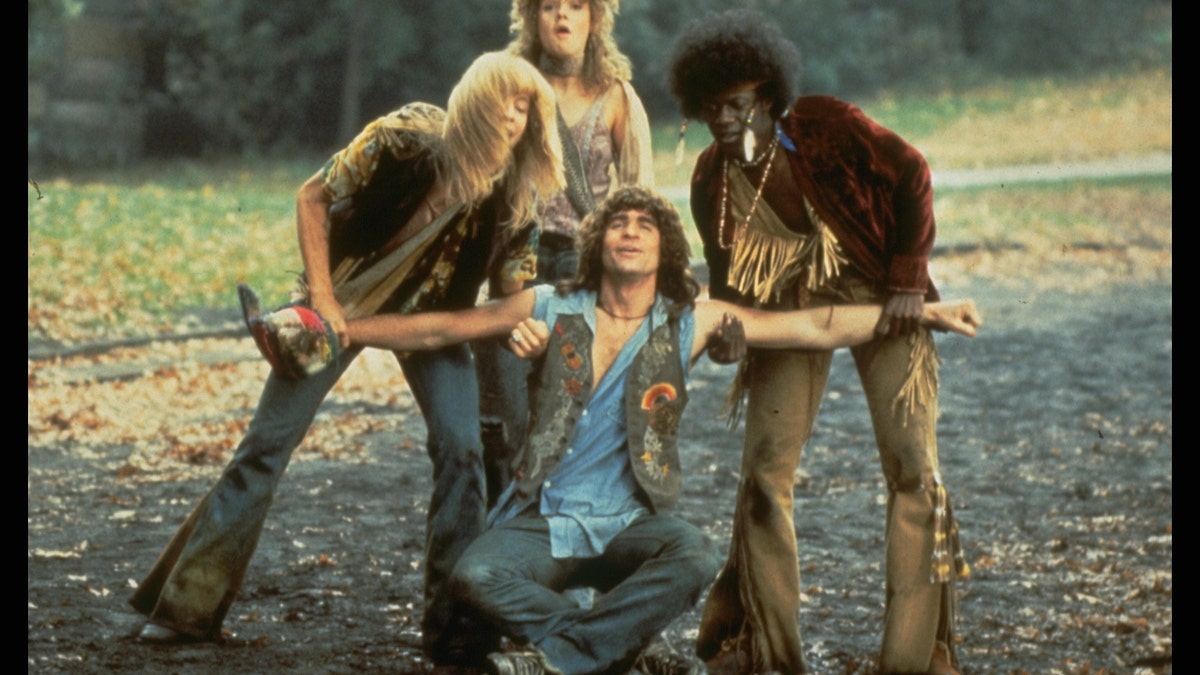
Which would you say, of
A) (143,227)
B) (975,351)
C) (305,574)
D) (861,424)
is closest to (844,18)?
(143,227)

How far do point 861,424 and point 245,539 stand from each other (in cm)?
562

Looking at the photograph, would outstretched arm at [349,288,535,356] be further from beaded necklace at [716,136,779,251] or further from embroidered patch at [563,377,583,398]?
beaded necklace at [716,136,779,251]

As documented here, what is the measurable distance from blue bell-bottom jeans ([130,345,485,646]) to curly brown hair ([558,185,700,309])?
1.68 ft

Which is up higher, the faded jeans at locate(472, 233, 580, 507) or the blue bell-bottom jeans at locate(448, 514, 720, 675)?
the faded jeans at locate(472, 233, 580, 507)

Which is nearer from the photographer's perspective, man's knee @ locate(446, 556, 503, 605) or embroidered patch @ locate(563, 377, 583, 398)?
man's knee @ locate(446, 556, 503, 605)

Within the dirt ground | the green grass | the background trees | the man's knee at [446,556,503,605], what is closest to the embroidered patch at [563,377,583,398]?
the man's knee at [446,556,503,605]

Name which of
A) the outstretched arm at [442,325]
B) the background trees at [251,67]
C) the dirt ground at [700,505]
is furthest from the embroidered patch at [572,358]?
the background trees at [251,67]

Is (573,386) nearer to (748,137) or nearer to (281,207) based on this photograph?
(748,137)

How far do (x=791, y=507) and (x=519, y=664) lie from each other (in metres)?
1.13

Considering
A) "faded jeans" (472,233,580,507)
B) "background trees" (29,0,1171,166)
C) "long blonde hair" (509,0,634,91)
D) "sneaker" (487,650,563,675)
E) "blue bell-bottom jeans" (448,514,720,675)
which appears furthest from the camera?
"background trees" (29,0,1171,166)

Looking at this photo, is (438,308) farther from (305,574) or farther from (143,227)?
(143,227)

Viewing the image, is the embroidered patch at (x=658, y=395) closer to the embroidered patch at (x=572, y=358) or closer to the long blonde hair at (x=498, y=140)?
the embroidered patch at (x=572, y=358)

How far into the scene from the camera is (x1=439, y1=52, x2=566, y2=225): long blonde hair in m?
5.48

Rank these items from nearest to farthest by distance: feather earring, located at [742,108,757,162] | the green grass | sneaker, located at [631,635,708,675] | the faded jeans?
sneaker, located at [631,635,708,675] → feather earring, located at [742,108,757,162] → the faded jeans → the green grass
